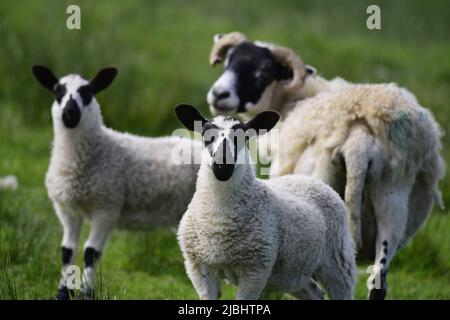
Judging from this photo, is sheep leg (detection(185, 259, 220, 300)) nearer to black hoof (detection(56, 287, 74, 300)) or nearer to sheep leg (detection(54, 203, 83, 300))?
black hoof (detection(56, 287, 74, 300))

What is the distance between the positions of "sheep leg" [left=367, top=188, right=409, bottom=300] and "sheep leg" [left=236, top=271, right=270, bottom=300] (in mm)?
1566

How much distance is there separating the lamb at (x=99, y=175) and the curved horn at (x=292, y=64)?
1.01 meters

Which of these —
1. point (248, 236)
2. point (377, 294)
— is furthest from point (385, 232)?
point (248, 236)

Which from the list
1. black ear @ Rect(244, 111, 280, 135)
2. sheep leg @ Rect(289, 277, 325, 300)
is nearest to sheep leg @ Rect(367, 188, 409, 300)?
sheep leg @ Rect(289, 277, 325, 300)

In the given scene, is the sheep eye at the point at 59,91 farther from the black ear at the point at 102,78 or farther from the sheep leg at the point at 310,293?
the sheep leg at the point at 310,293

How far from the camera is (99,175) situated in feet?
22.8

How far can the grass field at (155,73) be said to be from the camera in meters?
7.34

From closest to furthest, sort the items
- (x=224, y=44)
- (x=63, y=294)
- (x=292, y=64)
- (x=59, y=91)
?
(x=63, y=294) → (x=59, y=91) → (x=292, y=64) → (x=224, y=44)

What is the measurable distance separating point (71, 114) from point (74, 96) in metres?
0.14

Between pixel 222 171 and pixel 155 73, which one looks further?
pixel 155 73

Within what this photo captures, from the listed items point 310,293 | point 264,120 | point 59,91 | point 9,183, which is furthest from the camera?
point 9,183

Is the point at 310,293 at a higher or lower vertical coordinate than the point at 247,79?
lower

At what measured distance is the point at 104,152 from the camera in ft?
23.3

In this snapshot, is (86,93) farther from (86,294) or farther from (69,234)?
(86,294)
